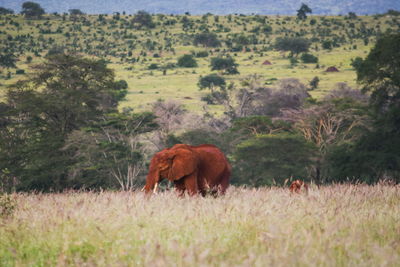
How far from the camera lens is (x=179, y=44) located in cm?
12100

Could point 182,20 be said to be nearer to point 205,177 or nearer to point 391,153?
point 391,153

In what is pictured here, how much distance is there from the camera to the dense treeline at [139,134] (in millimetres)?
30297

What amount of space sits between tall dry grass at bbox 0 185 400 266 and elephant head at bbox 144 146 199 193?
Result: 8.83ft

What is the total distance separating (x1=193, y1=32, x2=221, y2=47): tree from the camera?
385 ft

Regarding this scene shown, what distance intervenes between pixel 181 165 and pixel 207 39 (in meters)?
110

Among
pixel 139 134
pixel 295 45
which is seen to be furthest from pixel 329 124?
pixel 295 45

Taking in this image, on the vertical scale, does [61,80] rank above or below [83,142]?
above

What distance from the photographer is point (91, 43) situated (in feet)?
387

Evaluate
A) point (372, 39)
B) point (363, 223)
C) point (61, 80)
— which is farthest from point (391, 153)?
point (372, 39)

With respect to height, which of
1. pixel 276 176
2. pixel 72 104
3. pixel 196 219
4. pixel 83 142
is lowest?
pixel 276 176

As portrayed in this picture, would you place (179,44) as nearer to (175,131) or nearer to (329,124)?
(175,131)

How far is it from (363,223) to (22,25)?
140 metres

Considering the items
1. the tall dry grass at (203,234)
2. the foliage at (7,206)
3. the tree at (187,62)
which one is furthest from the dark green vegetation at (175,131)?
the tree at (187,62)

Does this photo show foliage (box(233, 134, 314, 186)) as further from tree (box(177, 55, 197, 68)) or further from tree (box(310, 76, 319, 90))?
tree (box(177, 55, 197, 68))
